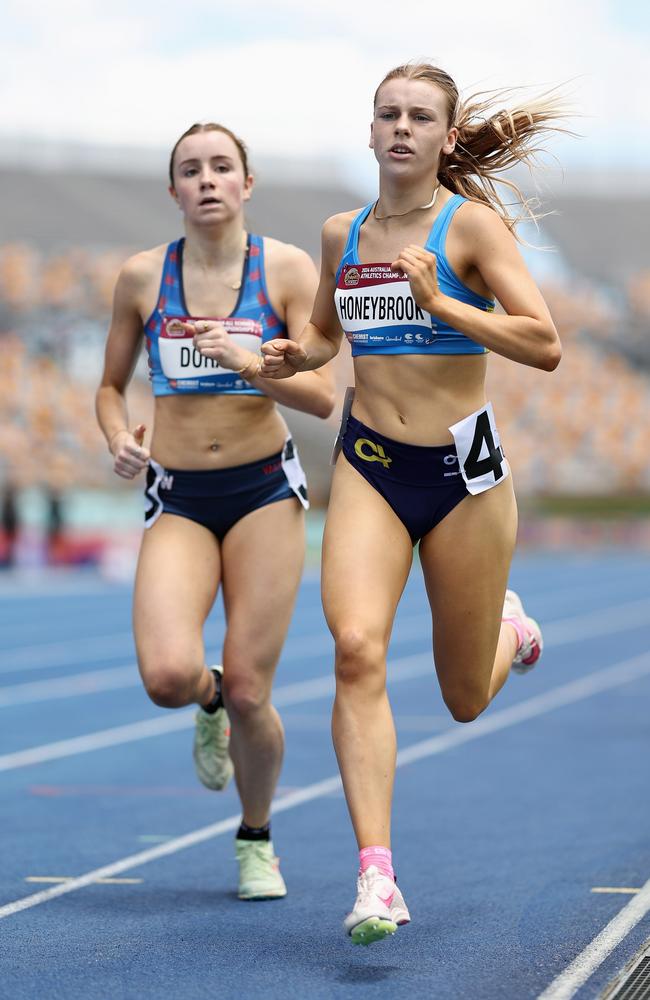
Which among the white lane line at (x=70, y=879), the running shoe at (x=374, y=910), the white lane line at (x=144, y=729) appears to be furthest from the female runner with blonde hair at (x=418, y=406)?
the white lane line at (x=144, y=729)

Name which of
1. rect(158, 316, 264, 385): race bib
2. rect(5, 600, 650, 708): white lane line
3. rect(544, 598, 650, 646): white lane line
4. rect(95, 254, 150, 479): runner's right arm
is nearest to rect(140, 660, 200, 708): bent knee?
rect(95, 254, 150, 479): runner's right arm

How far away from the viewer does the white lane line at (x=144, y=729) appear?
9.34 meters

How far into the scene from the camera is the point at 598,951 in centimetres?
448

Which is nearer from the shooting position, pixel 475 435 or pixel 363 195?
pixel 475 435

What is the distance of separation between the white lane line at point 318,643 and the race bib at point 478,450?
771 cm

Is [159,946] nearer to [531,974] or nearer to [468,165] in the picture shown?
[531,974]

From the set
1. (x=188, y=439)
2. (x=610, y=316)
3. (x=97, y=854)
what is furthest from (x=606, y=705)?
(x=610, y=316)

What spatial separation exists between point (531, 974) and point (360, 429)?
4.91 ft

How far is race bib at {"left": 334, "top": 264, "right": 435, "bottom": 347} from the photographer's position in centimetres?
450

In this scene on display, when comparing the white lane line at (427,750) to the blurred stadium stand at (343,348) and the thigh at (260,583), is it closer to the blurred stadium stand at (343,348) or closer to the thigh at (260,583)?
the thigh at (260,583)

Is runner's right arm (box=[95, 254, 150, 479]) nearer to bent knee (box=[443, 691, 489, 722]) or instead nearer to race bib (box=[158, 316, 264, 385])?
race bib (box=[158, 316, 264, 385])

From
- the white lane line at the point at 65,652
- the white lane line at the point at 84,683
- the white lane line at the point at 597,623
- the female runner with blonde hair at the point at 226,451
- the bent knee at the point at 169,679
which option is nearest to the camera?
the bent knee at the point at 169,679

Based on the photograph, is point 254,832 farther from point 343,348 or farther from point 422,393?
point 343,348

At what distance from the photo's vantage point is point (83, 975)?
424 centimetres
